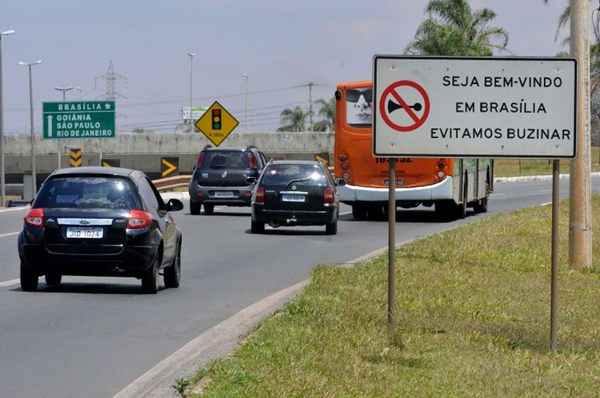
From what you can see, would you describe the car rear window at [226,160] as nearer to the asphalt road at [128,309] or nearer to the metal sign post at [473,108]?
the asphalt road at [128,309]

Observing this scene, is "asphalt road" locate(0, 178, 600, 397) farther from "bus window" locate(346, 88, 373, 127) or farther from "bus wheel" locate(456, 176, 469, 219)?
"bus wheel" locate(456, 176, 469, 219)

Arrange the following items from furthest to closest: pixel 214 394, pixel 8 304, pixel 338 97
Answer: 1. pixel 338 97
2. pixel 8 304
3. pixel 214 394

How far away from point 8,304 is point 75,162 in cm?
4351

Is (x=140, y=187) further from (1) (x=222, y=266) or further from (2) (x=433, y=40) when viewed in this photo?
(2) (x=433, y=40)

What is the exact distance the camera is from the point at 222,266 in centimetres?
2322

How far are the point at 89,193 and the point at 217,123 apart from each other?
32.1 m

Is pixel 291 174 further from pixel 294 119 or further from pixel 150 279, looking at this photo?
pixel 294 119

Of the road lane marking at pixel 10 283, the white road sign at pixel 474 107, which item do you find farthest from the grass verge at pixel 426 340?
the road lane marking at pixel 10 283

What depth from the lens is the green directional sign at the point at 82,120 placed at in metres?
62.9

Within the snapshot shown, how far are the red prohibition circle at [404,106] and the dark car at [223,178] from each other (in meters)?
27.2

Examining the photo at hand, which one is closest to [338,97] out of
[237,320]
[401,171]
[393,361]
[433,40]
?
[401,171]

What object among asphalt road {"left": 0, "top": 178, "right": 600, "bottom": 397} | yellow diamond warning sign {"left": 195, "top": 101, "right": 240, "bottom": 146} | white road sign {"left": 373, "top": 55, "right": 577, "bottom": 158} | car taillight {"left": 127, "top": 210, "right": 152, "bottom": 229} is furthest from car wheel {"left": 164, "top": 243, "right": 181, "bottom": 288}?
yellow diamond warning sign {"left": 195, "top": 101, "right": 240, "bottom": 146}

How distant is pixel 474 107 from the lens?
1241cm

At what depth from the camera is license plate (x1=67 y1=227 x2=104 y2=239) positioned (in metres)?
17.2
